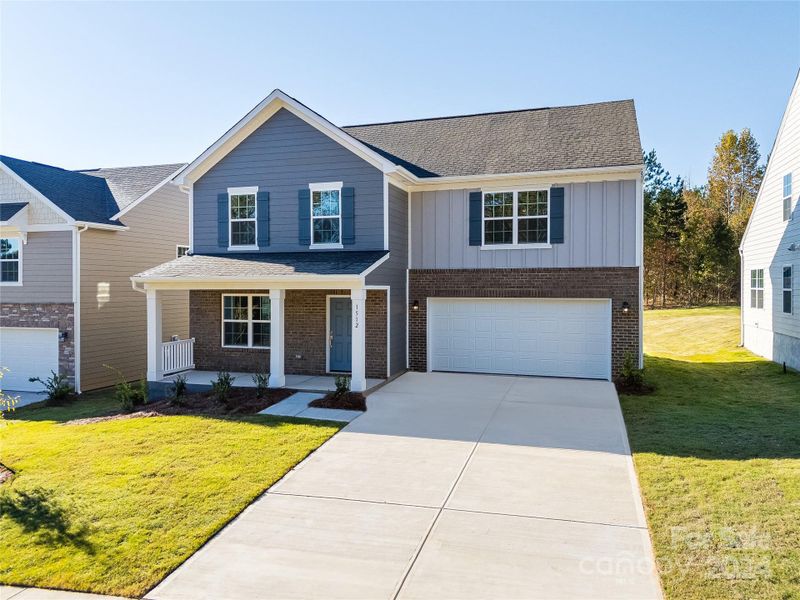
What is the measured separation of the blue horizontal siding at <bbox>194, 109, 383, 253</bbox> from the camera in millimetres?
14031

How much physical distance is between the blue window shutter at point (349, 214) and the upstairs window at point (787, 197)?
479 inches

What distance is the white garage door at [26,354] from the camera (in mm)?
15828

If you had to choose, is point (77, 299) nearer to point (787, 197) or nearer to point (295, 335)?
point (295, 335)

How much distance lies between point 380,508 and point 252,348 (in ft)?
31.7

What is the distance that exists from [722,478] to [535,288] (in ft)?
25.6

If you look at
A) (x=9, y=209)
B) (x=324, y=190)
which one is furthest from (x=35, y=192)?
(x=324, y=190)

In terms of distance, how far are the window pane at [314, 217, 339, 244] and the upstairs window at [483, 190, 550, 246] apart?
13.0 ft

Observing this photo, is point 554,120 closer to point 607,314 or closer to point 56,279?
point 607,314

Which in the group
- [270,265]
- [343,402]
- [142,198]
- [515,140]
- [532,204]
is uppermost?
[515,140]

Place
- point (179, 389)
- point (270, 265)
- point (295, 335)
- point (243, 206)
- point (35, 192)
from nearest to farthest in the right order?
1. point (179, 389)
2. point (270, 265)
3. point (295, 335)
4. point (243, 206)
5. point (35, 192)

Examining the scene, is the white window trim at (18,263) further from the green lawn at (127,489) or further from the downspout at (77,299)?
the green lawn at (127,489)

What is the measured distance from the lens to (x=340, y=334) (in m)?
14.9

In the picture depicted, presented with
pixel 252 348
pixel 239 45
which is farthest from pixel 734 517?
pixel 239 45

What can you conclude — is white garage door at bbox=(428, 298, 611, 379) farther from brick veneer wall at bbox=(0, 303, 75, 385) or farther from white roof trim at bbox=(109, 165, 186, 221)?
brick veneer wall at bbox=(0, 303, 75, 385)
